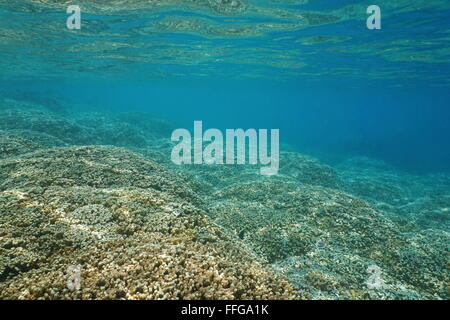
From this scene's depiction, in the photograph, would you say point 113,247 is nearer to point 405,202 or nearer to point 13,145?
point 13,145

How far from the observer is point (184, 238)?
715cm

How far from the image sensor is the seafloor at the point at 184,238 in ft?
17.7

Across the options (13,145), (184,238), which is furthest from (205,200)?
(13,145)

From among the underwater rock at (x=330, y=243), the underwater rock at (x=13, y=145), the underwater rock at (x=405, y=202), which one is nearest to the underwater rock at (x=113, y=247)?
the underwater rock at (x=330, y=243)

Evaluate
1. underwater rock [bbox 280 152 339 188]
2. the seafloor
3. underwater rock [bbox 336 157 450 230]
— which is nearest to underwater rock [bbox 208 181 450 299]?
the seafloor

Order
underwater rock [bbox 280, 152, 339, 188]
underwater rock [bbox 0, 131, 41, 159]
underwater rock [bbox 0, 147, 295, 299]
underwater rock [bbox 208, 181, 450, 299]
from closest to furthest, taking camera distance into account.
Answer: underwater rock [bbox 0, 147, 295, 299]
underwater rock [bbox 208, 181, 450, 299]
underwater rock [bbox 0, 131, 41, 159]
underwater rock [bbox 280, 152, 339, 188]

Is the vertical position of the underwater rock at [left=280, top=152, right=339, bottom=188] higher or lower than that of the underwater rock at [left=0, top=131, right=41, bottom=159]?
lower

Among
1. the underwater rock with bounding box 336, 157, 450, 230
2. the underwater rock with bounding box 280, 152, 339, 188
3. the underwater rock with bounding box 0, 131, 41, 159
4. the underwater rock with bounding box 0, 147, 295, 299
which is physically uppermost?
the underwater rock with bounding box 0, 131, 41, 159

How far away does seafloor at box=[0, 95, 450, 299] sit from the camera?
5402 millimetres

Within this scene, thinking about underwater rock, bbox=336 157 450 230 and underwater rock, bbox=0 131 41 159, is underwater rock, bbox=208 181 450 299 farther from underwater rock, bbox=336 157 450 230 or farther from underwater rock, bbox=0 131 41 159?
underwater rock, bbox=0 131 41 159

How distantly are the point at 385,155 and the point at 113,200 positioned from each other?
61842 millimetres

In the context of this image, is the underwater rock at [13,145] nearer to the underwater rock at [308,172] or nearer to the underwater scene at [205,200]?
the underwater scene at [205,200]
